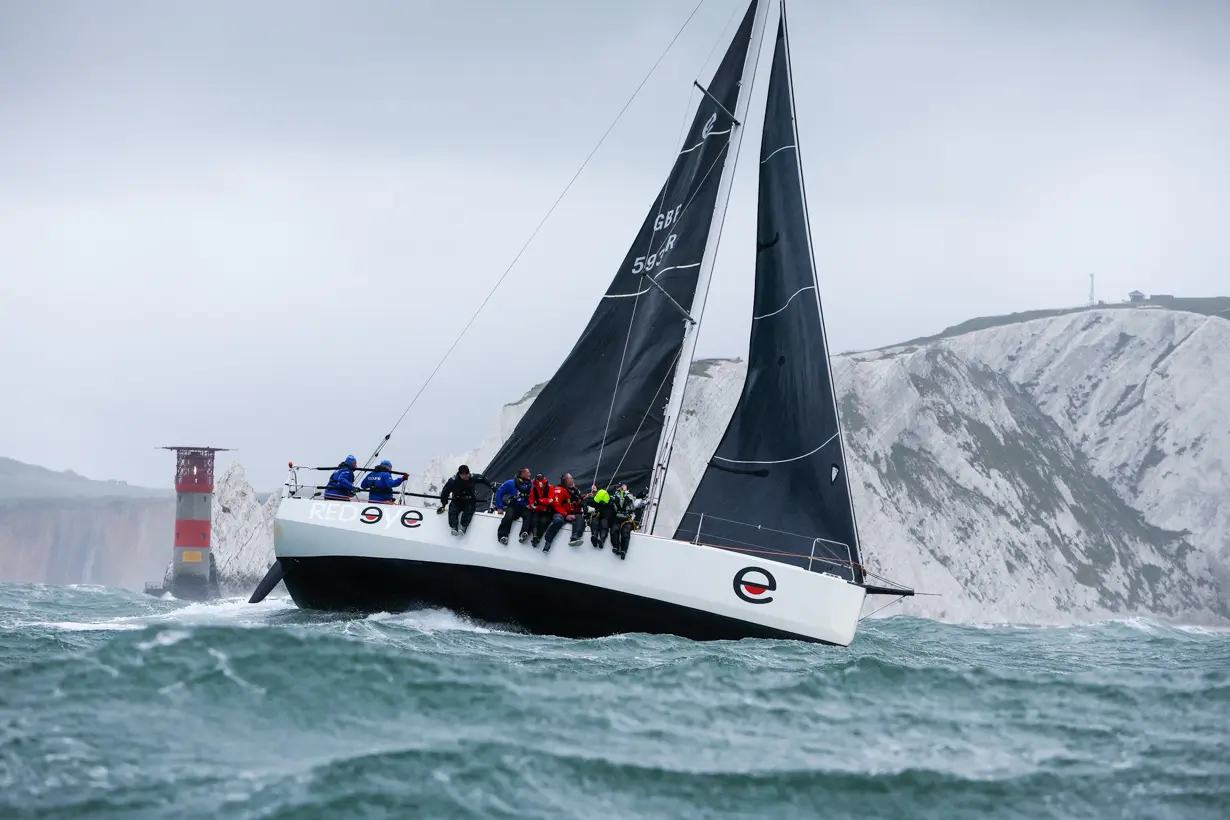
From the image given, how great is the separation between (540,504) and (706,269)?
4.86 metres

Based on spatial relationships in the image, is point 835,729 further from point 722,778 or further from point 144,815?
point 144,815

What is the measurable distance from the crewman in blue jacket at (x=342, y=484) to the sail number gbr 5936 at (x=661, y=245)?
5534mm

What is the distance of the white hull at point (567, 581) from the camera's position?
14.8m

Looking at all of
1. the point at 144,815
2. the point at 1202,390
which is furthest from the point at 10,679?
the point at 1202,390

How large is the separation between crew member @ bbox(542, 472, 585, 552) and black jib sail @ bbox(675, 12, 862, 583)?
1.69 metres

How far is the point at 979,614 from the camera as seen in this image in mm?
61562

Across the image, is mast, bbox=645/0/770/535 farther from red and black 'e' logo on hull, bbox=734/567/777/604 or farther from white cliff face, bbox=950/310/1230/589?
white cliff face, bbox=950/310/1230/589

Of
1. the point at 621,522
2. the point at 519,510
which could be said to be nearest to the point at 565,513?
the point at 519,510

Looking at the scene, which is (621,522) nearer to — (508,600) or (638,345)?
(508,600)

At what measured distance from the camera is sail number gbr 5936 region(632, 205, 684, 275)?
61.6 feet

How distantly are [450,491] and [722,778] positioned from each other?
9.62m

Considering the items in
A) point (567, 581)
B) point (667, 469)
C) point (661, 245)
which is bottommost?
point (567, 581)

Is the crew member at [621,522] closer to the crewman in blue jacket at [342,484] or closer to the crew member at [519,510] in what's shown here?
the crew member at [519,510]

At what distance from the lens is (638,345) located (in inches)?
725
